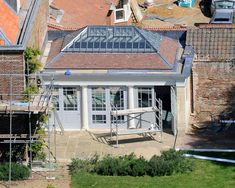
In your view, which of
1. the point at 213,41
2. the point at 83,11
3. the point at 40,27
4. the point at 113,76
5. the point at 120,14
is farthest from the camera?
the point at 120,14

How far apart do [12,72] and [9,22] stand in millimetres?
2530

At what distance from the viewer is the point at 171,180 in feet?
133

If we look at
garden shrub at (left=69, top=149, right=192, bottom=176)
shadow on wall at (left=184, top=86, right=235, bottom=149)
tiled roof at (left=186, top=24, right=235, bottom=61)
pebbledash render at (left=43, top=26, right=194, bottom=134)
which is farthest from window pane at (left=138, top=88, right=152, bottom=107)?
garden shrub at (left=69, top=149, right=192, bottom=176)

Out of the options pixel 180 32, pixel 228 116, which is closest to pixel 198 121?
pixel 228 116

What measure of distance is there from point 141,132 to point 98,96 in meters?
2.79

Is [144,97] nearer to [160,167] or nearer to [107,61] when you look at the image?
[107,61]

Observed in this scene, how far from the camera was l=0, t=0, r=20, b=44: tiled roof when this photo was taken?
4246 centimetres

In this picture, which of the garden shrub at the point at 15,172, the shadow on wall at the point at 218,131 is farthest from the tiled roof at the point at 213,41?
the garden shrub at the point at 15,172

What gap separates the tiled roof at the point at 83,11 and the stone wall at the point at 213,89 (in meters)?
10.3

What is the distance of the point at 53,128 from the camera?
45.1m

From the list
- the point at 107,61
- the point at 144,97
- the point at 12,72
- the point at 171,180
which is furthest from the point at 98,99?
the point at 171,180

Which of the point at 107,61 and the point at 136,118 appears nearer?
the point at 107,61

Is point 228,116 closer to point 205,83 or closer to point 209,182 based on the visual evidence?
point 205,83

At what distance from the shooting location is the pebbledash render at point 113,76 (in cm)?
4531
